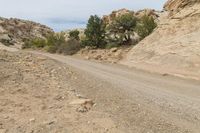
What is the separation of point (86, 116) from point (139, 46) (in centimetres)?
2251

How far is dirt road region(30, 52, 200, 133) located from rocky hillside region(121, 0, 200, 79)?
10.1 ft

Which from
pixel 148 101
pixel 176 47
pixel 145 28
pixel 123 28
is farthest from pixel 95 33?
pixel 148 101


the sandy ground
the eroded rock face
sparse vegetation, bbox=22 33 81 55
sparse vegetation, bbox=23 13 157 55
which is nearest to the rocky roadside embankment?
the sandy ground

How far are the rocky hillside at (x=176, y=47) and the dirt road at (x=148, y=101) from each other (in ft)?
10.1

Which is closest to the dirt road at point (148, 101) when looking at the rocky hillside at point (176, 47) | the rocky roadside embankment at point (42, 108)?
the rocky roadside embankment at point (42, 108)

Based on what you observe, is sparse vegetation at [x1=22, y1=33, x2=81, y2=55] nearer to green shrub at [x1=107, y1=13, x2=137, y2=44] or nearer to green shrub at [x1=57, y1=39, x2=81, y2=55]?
green shrub at [x1=57, y1=39, x2=81, y2=55]

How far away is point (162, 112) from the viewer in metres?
12.1

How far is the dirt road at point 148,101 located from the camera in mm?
10391

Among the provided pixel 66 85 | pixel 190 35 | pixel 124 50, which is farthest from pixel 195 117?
pixel 124 50

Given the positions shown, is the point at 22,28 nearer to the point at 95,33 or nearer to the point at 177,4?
the point at 95,33

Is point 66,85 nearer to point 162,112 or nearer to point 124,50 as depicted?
point 162,112

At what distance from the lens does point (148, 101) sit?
13984mm

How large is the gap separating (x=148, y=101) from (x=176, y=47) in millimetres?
13251

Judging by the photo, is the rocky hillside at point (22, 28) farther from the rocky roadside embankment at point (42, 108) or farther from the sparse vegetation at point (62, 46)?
the rocky roadside embankment at point (42, 108)
